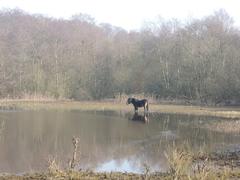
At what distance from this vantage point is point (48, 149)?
49.8ft

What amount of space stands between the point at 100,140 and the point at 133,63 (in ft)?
99.6

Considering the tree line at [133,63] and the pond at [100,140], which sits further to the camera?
the tree line at [133,63]

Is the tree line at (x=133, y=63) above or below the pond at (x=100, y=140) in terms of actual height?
above

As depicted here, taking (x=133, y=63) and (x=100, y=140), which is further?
(x=133, y=63)

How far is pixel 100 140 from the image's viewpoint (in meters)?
17.6

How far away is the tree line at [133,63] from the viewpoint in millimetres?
41375

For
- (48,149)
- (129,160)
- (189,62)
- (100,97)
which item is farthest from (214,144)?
(100,97)

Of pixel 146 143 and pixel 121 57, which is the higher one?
pixel 121 57

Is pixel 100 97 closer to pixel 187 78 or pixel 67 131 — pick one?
pixel 187 78

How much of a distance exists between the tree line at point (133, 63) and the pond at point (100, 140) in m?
15.3

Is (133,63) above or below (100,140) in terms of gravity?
above

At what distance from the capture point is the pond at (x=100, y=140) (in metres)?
12.6

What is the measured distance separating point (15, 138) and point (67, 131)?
9.55ft

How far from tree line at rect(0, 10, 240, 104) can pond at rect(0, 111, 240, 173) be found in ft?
50.1
